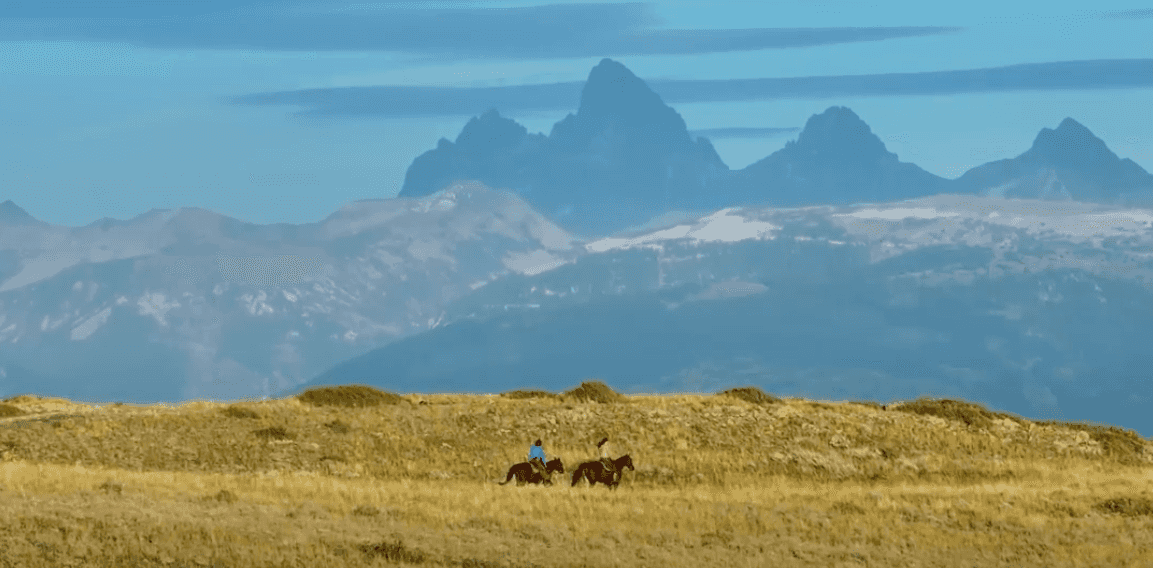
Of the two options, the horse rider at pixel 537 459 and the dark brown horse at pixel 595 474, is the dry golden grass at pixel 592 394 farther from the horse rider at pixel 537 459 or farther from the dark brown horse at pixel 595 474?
the dark brown horse at pixel 595 474

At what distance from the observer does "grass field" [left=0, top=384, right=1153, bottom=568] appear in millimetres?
38938

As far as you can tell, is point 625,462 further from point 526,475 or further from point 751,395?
point 751,395

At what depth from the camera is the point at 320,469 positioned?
194 feet

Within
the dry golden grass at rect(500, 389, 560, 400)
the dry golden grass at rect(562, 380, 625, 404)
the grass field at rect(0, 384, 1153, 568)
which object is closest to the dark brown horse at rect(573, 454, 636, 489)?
the grass field at rect(0, 384, 1153, 568)

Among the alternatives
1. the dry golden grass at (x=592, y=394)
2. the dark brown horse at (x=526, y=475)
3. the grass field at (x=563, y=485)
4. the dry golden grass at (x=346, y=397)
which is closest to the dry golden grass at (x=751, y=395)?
the grass field at (x=563, y=485)

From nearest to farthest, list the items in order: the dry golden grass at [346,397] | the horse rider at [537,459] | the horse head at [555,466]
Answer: the horse rider at [537,459], the horse head at [555,466], the dry golden grass at [346,397]

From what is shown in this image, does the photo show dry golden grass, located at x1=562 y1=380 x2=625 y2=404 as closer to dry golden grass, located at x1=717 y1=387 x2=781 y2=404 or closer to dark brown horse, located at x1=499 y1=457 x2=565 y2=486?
dry golden grass, located at x1=717 y1=387 x2=781 y2=404

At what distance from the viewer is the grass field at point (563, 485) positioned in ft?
128

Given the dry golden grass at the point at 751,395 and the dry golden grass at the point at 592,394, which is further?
the dry golden grass at the point at 751,395

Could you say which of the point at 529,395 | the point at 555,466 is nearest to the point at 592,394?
the point at 529,395

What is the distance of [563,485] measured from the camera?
53625 millimetres

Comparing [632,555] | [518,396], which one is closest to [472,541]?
[632,555]

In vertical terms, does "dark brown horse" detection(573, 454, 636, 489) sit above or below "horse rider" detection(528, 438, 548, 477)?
below

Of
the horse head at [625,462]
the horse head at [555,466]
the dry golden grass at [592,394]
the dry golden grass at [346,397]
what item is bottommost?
the horse head at [555,466]
